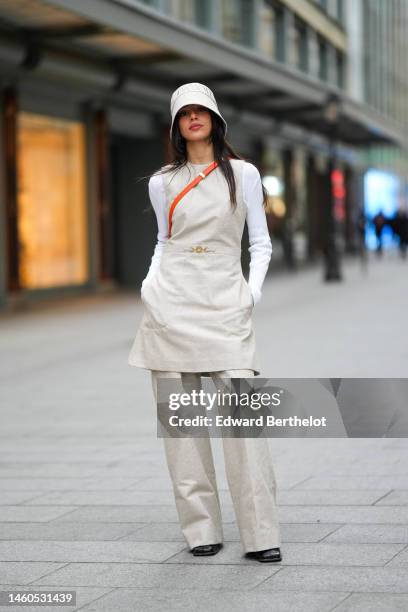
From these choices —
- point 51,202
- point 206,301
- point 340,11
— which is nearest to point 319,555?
point 206,301

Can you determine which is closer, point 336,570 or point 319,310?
point 336,570

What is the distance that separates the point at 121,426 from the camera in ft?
28.3

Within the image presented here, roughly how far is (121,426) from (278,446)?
1364 mm

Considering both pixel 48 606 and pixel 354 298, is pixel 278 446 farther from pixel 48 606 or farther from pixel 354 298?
pixel 354 298

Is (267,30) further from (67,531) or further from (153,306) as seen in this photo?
(153,306)

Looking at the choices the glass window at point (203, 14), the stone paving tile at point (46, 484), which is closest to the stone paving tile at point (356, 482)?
the stone paving tile at point (46, 484)

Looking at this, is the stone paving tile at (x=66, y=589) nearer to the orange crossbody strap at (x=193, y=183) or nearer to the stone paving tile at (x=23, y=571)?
the stone paving tile at (x=23, y=571)

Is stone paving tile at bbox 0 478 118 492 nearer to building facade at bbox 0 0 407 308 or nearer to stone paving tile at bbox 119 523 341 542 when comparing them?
stone paving tile at bbox 119 523 341 542

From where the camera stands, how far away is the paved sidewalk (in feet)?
14.8

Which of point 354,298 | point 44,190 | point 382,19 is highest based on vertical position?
point 382,19

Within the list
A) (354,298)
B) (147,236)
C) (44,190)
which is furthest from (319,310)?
(147,236)

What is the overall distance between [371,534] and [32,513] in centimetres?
165

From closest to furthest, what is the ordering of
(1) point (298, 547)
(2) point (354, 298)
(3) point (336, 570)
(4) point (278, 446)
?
(3) point (336, 570)
(1) point (298, 547)
(4) point (278, 446)
(2) point (354, 298)

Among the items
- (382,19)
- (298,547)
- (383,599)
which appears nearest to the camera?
(383,599)
